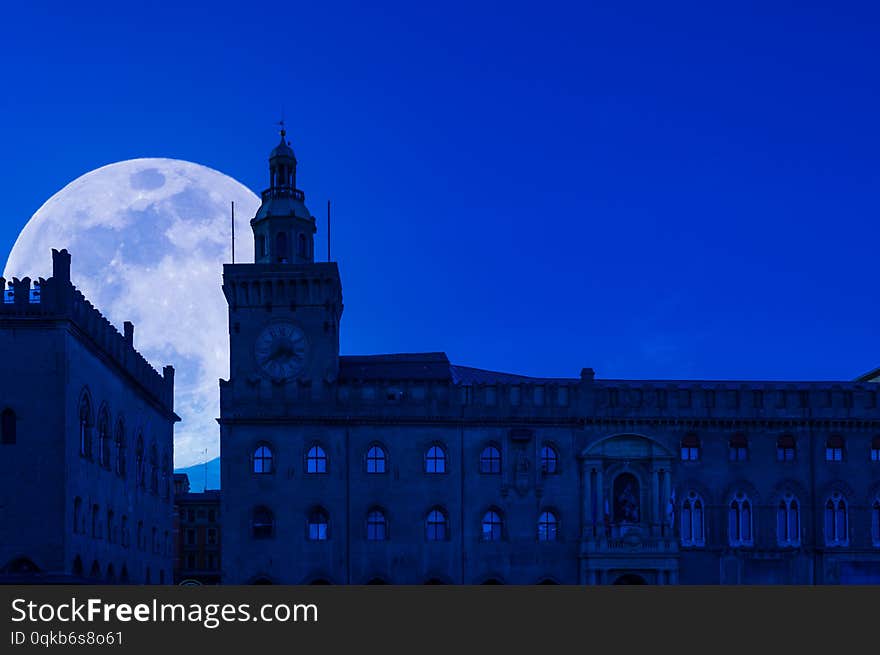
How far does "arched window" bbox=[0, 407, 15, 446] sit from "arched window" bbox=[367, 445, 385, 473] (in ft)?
88.0

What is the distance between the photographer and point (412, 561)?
7912 cm

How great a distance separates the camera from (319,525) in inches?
3115

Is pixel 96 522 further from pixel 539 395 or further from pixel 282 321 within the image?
pixel 539 395

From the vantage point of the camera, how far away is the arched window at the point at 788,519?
81.3 m

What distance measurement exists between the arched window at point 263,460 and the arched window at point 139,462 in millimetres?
6173

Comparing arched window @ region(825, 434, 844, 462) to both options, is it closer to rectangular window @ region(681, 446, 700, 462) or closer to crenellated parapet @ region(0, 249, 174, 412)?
rectangular window @ region(681, 446, 700, 462)

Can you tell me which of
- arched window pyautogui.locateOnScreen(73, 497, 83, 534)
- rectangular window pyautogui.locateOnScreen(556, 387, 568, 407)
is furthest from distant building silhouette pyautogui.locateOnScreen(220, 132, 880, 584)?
arched window pyautogui.locateOnScreen(73, 497, 83, 534)

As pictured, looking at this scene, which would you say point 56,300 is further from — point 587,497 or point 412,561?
point 587,497

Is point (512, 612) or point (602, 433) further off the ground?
point (602, 433)

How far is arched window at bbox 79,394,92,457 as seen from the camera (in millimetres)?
59781

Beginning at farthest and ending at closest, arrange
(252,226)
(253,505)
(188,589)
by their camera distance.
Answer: (252,226), (253,505), (188,589)

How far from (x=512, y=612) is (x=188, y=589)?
7.48m

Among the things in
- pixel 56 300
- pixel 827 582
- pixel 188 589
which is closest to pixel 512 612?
pixel 188 589

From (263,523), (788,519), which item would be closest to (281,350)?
(263,523)
